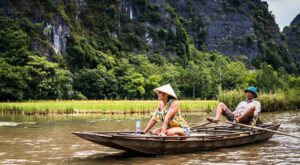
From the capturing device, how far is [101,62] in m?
64.9

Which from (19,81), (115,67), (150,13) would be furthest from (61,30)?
(150,13)

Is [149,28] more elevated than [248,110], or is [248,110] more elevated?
[149,28]

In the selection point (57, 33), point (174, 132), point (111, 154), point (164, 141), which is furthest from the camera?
point (57, 33)

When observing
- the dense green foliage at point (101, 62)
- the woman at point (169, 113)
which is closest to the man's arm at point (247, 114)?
the woman at point (169, 113)

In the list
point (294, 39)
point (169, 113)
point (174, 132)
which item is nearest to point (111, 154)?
point (174, 132)

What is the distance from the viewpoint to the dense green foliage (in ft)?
166

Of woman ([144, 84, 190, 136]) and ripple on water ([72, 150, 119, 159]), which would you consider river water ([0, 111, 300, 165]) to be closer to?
ripple on water ([72, 150, 119, 159])

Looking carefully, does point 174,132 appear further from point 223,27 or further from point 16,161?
point 223,27

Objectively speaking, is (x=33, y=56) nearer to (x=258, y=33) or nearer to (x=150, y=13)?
(x=150, y=13)

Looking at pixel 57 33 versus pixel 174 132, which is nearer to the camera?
pixel 174 132

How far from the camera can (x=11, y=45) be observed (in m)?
53.8

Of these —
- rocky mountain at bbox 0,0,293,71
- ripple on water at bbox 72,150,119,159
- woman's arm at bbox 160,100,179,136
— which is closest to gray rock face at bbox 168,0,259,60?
rocky mountain at bbox 0,0,293,71

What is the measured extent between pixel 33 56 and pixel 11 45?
147 inches

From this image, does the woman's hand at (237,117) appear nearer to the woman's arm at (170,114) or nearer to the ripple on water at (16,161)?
the woman's arm at (170,114)
